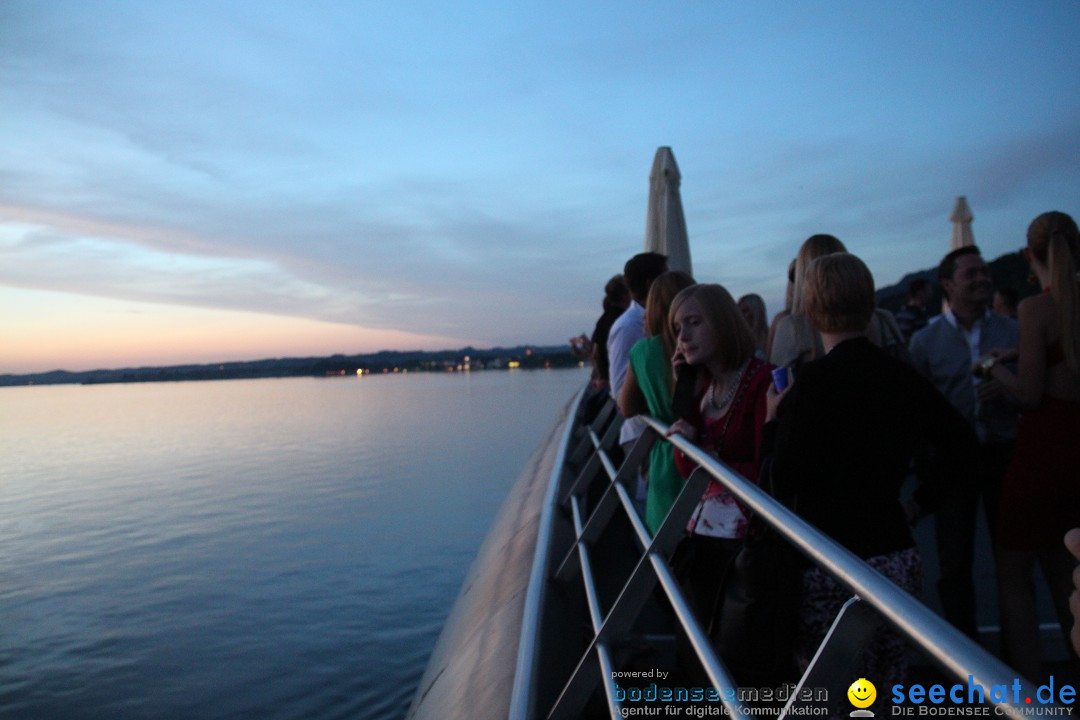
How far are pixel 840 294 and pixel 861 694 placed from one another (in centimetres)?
106

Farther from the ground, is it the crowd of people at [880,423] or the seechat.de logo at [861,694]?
the crowd of people at [880,423]

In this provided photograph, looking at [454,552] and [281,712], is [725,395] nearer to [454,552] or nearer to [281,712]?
[281,712]

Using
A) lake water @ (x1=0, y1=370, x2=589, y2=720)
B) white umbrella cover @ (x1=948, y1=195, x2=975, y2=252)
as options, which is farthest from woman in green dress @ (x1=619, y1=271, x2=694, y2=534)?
white umbrella cover @ (x1=948, y1=195, x2=975, y2=252)

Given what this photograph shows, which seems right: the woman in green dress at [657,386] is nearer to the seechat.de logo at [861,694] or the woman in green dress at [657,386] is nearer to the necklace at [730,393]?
the necklace at [730,393]

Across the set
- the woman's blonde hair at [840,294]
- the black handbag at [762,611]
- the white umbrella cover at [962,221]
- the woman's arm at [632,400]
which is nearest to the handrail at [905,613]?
the black handbag at [762,611]

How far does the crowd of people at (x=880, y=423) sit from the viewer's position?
2.12 meters

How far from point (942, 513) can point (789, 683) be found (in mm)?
2124

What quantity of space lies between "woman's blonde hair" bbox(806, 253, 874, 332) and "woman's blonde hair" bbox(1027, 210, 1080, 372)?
3.12 ft

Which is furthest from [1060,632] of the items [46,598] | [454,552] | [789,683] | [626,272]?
[46,598]

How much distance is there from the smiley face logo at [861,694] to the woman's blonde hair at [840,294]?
3.14 ft

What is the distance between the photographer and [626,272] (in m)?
4.36

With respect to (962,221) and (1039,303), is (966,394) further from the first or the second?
(962,221)

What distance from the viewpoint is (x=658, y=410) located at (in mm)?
3207

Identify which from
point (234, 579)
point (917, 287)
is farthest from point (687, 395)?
point (234, 579)
